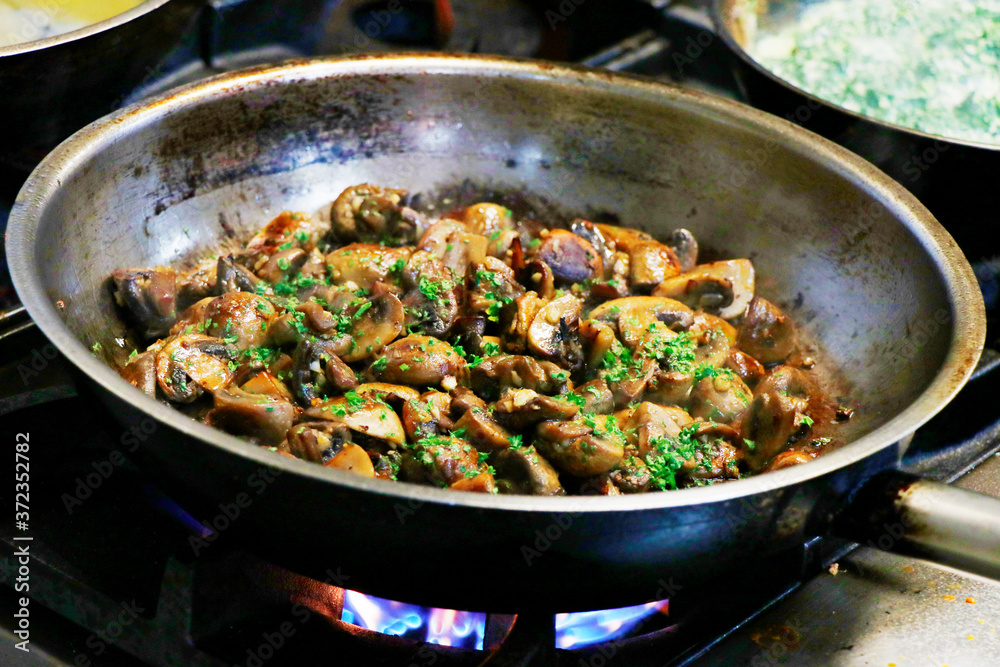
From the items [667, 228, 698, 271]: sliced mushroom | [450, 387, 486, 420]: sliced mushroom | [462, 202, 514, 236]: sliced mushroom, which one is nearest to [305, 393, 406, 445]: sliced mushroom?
[450, 387, 486, 420]: sliced mushroom

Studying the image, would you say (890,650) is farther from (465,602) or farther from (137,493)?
(137,493)

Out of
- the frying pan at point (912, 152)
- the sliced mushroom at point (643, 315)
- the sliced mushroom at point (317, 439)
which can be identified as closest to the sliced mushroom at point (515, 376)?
the sliced mushroom at point (643, 315)

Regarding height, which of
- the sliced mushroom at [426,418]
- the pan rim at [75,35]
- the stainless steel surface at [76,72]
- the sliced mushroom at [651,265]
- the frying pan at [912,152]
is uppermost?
the pan rim at [75,35]

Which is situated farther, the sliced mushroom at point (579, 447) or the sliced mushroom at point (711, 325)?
the sliced mushroom at point (711, 325)

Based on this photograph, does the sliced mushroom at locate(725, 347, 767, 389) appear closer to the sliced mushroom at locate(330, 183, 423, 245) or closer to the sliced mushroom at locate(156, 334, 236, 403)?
the sliced mushroom at locate(330, 183, 423, 245)

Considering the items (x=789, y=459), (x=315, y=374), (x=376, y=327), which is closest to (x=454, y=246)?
(x=376, y=327)

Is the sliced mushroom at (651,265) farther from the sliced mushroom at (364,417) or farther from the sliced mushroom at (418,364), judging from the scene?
the sliced mushroom at (364,417)

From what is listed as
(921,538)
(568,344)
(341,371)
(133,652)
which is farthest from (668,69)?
(133,652)
